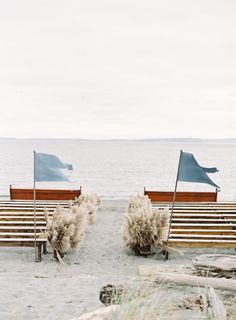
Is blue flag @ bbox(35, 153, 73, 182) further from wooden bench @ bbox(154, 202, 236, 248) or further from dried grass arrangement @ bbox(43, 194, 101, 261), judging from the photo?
wooden bench @ bbox(154, 202, 236, 248)

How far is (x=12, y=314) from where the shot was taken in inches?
201

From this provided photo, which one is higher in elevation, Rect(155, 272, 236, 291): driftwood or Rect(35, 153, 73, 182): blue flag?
Rect(35, 153, 73, 182): blue flag

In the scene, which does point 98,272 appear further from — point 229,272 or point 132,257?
point 229,272

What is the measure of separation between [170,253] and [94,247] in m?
1.61

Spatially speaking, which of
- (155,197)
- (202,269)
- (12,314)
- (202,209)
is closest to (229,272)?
(202,269)

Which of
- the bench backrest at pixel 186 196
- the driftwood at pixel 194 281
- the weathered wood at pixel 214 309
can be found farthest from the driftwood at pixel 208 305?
the bench backrest at pixel 186 196

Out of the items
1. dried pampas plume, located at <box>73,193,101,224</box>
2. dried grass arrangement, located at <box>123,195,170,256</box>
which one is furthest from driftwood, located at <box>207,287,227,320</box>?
dried pampas plume, located at <box>73,193,101,224</box>

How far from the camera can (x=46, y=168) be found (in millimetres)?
8508

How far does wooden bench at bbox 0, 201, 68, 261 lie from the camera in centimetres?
831

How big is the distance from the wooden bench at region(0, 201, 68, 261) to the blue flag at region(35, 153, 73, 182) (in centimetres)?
101

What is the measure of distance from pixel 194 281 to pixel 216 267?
0.52 m

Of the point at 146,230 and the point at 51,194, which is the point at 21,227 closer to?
the point at 146,230

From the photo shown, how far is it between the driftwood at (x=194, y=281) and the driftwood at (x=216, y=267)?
248 mm

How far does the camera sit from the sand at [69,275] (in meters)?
5.32
